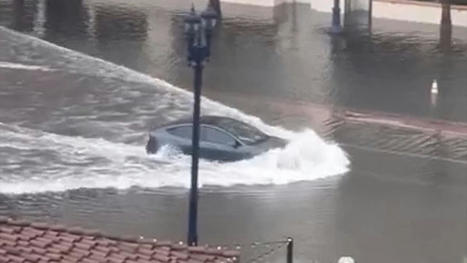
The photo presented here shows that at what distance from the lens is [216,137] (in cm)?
2566

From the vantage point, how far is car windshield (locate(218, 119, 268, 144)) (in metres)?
25.8

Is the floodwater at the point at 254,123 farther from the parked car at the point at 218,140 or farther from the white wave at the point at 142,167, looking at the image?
the parked car at the point at 218,140

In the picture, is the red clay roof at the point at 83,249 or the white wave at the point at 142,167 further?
the white wave at the point at 142,167

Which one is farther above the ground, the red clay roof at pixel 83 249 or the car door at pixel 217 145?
the red clay roof at pixel 83 249

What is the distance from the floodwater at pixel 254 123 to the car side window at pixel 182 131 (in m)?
0.57

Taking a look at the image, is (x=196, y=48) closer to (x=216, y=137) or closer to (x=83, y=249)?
(x=216, y=137)

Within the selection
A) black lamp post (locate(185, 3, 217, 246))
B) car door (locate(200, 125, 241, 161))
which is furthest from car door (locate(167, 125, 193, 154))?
black lamp post (locate(185, 3, 217, 246))

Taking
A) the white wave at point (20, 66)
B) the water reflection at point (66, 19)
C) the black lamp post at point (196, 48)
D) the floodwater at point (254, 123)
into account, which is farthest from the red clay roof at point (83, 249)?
the water reflection at point (66, 19)

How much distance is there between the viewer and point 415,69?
112ft

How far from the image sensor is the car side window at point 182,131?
1016 inches

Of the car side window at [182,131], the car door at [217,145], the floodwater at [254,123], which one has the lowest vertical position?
the floodwater at [254,123]

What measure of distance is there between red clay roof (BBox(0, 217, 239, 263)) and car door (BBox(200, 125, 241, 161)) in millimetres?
14683

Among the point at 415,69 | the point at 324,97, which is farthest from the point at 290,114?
the point at 415,69

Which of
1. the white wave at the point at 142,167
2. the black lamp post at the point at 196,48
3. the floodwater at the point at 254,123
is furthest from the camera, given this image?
the white wave at the point at 142,167
